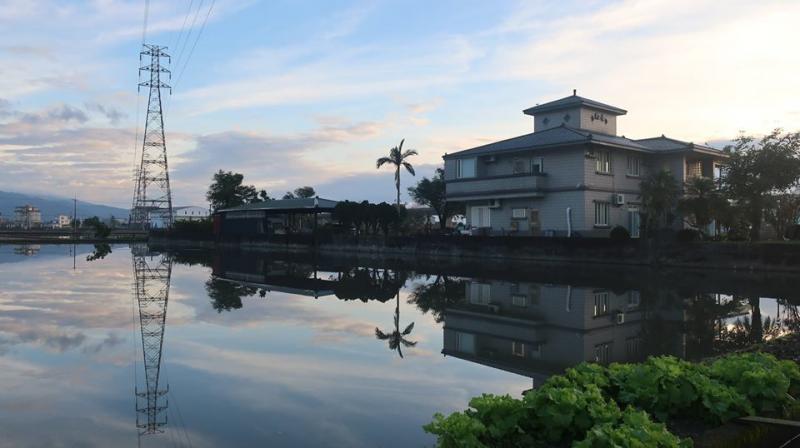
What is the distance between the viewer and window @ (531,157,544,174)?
37.2 meters

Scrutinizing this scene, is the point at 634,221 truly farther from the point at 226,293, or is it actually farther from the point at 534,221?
the point at 226,293

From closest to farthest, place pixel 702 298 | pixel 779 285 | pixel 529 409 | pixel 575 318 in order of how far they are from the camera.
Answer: pixel 529 409 < pixel 575 318 < pixel 702 298 < pixel 779 285

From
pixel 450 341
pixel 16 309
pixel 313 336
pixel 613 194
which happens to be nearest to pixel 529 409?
pixel 450 341

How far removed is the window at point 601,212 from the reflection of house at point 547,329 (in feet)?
53.1

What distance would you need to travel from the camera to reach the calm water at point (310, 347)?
22.1 feet

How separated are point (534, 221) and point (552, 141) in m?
4.80

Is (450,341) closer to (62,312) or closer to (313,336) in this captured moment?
(313,336)

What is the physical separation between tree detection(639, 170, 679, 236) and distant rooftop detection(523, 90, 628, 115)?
25.6 feet

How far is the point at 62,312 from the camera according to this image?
15.1m

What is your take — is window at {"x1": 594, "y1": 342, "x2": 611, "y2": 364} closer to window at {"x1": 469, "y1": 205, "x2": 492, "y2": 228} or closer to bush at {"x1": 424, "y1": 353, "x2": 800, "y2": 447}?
bush at {"x1": 424, "y1": 353, "x2": 800, "y2": 447}

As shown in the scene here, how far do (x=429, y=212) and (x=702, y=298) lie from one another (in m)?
61.1

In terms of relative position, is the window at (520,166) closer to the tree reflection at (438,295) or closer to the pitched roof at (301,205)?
the tree reflection at (438,295)

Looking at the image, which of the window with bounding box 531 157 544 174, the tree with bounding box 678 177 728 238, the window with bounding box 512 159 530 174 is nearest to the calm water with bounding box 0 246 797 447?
the tree with bounding box 678 177 728 238

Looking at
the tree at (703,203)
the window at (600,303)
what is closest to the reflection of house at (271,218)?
the tree at (703,203)
